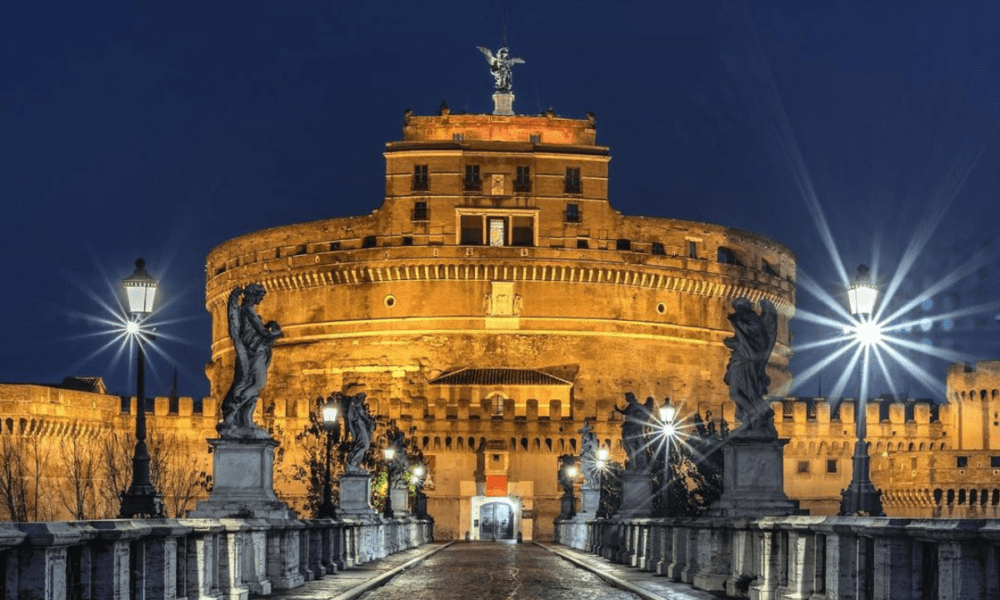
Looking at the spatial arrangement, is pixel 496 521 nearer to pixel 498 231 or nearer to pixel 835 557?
pixel 498 231

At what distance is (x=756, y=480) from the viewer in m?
17.6

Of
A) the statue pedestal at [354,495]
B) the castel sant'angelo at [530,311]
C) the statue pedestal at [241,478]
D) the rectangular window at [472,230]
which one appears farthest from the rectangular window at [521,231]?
the statue pedestal at [241,478]

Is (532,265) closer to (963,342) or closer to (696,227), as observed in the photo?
(696,227)

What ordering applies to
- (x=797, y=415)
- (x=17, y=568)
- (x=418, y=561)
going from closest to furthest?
(x=17, y=568)
(x=418, y=561)
(x=797, y=415)

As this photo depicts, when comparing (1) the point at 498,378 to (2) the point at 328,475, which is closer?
(2) the point at 328,475

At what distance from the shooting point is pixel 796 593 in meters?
13.5

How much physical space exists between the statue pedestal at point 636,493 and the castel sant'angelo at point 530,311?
44550 millimetres

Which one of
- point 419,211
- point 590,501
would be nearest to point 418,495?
point 590,501

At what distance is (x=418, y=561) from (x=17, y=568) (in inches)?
864

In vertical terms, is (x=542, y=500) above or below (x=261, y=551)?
below

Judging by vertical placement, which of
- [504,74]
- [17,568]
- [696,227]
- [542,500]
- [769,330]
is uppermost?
[504,74]

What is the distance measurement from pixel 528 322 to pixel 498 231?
529 cm

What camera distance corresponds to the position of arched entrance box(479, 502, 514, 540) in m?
75.6

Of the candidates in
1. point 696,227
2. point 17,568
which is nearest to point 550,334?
point 696,227
